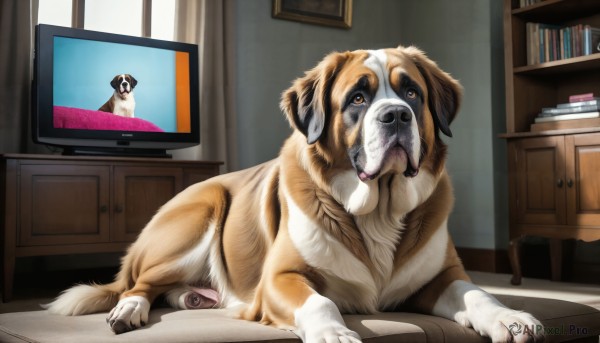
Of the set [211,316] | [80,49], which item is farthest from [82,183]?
[211,316]

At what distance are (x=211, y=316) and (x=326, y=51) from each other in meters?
3.77

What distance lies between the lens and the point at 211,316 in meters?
1.76

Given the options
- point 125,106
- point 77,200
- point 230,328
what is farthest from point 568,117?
point 230,328

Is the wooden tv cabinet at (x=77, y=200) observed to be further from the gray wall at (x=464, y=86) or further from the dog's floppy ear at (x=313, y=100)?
the dog's floppy ear at (x=313, y=100)

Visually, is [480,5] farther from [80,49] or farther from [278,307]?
[278,307]

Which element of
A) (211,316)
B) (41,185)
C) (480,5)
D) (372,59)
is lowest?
(211,316)

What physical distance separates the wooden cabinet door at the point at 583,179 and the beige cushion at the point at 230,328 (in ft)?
6.59

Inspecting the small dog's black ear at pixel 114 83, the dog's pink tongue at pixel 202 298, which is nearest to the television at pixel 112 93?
the small dog's black ear at pixel 114 83

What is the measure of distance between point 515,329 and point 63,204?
264 cm

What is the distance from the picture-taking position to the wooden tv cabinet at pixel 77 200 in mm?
3277

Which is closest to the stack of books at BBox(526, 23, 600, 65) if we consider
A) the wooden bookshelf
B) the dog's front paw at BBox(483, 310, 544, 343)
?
the wooden bookshelf

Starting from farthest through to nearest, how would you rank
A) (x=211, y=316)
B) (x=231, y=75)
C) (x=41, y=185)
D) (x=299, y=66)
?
(x=299, y=66)
(x=231, y=75)
(x=41, y=185)
(x=211, y=316)

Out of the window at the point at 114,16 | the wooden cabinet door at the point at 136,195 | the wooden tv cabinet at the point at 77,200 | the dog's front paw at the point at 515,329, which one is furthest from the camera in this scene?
the window at the point at 114,16

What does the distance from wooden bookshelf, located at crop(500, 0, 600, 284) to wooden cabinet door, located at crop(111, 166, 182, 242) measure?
2.14 meters
